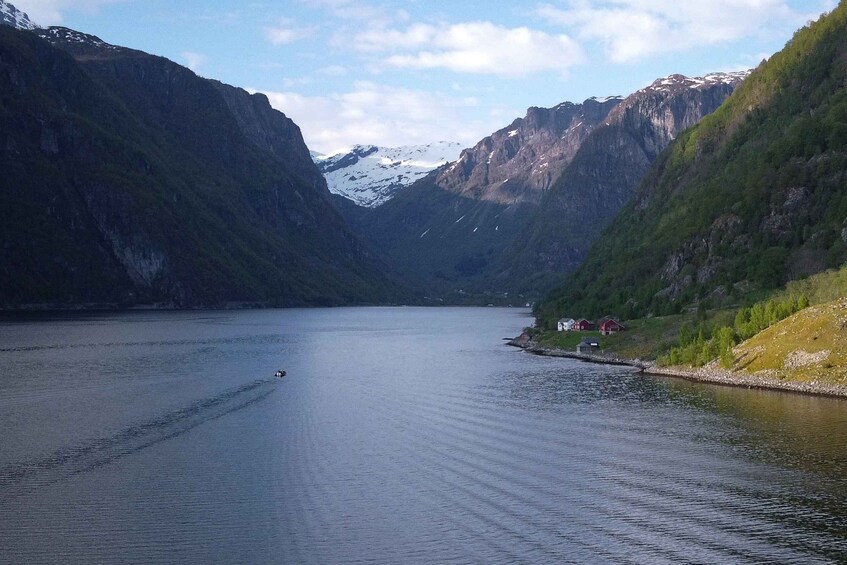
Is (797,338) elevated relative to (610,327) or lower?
elevated

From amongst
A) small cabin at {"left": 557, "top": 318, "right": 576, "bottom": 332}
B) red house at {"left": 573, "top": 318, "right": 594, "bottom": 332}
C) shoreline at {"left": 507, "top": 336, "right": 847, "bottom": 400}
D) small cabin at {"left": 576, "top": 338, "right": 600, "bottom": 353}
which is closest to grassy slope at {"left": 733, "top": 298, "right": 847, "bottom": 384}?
shoreline at {"left": 507, "top": 336, "right": 847, "bottom": 400}

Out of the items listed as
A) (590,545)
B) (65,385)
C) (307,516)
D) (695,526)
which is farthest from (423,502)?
(65,385)

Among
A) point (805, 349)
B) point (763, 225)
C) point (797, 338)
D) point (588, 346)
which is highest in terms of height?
point (763, 225)

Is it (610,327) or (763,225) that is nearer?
(610,327)

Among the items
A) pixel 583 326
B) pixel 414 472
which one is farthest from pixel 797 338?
pixel 583 326

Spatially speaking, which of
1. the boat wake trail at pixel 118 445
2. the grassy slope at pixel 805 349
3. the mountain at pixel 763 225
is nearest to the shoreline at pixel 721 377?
the grassy slope at pixel 805 349

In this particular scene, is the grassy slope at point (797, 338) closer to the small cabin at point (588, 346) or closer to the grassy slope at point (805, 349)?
the grassy slope at point (805, 349)

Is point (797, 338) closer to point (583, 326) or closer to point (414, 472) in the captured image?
point (414, 472)
